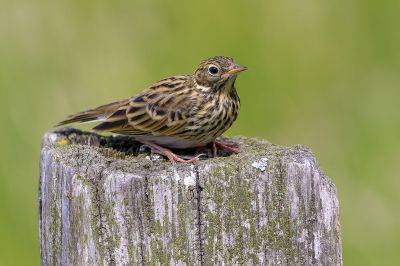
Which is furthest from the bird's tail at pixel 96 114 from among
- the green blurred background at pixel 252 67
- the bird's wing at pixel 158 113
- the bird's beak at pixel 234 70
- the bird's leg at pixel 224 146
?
the green blurred background at pixel 252 67

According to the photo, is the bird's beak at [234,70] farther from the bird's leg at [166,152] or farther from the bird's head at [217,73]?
the bird's leg at [166,152]

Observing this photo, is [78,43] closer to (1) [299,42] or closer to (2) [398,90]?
(1) [299,42]

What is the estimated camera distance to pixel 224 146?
6656 mm

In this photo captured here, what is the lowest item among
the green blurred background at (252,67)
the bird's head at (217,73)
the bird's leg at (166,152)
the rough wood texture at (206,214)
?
the rough wood texture at (206,214)

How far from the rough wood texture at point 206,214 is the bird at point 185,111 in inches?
67.3

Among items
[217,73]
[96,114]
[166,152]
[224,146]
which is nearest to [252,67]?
[96,114]

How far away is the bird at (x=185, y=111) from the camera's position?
7.04 meters

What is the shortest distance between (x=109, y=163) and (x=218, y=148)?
5.86ft

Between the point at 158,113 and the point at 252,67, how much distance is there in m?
4.00

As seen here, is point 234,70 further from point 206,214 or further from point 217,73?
point 206,214

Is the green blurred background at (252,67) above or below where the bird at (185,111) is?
above

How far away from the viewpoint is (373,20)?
38.3 ft

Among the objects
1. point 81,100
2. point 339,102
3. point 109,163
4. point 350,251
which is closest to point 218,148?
point 109,163

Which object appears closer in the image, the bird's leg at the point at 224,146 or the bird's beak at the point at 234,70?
the bird's leg at the point at 224,146
